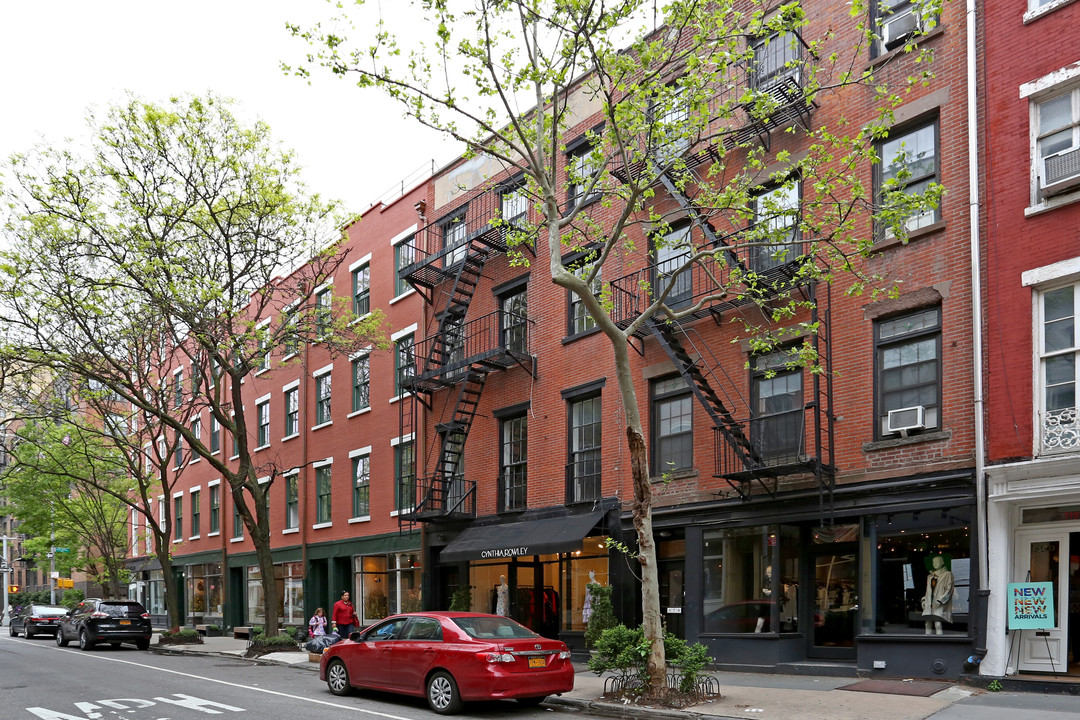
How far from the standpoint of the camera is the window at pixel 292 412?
32531 mm

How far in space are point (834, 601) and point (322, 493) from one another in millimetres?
19395

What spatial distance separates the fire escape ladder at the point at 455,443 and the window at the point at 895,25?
11934 millimetres

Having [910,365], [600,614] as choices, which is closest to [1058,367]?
[910,365]

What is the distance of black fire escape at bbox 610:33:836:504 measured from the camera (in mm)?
15023

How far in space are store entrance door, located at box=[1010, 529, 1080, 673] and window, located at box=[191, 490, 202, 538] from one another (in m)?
35.1

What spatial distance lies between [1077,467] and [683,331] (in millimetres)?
7471

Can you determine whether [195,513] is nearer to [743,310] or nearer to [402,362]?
[402,362]

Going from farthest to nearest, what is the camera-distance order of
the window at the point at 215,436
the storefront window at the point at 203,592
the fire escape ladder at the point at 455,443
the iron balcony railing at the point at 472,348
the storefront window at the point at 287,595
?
the window at the point at 215,436 → the storefront window at the point at 203,592 → the storefront window at the point at 287,595 → the fire escape ladder at the point at 455,443 → the iron balcony railing at the point at 472,348

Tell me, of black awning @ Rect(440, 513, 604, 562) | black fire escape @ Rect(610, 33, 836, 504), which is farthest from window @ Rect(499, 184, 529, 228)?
black awning @ Rect(440, 513, 604, 562)

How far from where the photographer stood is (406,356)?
1035 inches

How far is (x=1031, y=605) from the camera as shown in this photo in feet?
41.3

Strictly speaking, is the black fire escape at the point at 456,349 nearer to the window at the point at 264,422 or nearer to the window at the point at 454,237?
the window at the point at 454,237

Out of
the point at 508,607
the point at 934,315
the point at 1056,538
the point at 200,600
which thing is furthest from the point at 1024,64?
the point at 200,600

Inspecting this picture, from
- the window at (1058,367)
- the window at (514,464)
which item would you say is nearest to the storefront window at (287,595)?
the window at (514,464)
